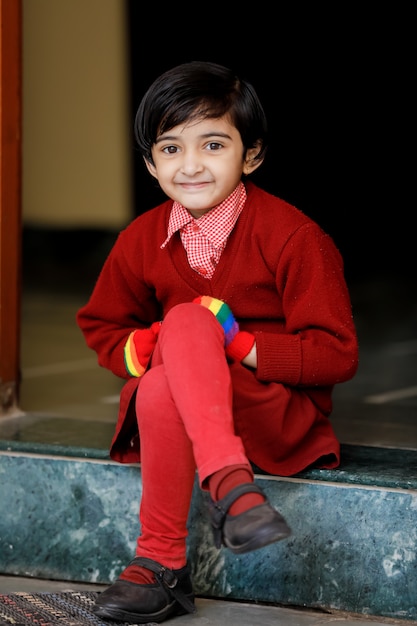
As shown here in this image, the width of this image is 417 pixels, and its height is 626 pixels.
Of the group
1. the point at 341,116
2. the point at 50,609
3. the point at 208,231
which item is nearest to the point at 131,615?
the point at 50,609

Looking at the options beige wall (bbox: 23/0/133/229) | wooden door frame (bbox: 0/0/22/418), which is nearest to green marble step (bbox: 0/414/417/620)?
wooden door frame (bbox: 0/0/22/418)

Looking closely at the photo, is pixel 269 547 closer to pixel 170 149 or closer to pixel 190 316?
pixel 190 316

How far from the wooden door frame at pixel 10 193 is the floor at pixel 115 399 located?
5.2 inches

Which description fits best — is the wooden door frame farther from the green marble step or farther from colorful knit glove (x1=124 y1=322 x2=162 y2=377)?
colorful knit glove (x1=124 y1=322 x2=162 y2=377)

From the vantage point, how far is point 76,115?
739cm

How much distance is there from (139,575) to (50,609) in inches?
7.1

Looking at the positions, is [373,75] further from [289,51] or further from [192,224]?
[192,224]

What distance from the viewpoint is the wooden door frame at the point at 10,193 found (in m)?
2.50

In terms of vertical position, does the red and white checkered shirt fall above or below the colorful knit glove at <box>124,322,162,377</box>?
above

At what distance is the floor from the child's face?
58 cm

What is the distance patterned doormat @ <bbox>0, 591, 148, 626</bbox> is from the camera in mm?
1838

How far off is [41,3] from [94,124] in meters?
0.91

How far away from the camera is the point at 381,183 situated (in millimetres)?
9500

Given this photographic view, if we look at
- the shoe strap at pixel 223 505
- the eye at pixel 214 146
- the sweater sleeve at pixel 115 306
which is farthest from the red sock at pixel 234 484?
the eye at pixel 214 146
